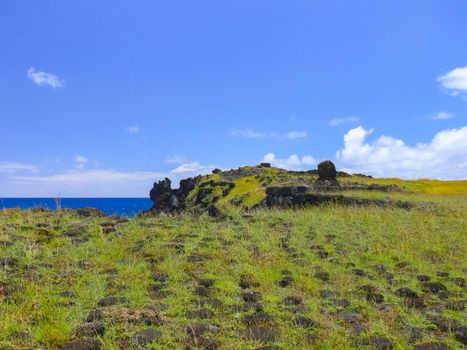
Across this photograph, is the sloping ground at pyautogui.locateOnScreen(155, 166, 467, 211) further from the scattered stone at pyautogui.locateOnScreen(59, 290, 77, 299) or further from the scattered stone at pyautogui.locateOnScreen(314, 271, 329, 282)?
the scattered stone at pyautogui.locateOnScreen(59, 290, 77, 299)

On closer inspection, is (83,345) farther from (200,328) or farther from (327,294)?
(327,294)

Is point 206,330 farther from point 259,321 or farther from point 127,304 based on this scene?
point 127,304

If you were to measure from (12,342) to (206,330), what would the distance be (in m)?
2.65

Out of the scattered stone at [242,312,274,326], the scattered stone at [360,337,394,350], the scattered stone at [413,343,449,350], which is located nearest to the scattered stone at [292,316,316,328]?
the scattered stone at [242,312,274,326]

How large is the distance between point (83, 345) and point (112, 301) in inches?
76.6

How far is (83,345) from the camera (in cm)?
604

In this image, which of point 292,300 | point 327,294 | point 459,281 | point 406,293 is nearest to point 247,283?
point 292,300

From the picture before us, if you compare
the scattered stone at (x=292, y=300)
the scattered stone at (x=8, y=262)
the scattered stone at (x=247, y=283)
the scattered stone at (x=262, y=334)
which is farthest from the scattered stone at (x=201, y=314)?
the scattered stone at (x=8, y=262)

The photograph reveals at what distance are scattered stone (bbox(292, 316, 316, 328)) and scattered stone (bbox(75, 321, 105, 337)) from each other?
2.95m

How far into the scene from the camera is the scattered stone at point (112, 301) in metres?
7.89

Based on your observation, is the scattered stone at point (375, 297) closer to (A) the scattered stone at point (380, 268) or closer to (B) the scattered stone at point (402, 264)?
(A) the scattered stone at point (380, 268)

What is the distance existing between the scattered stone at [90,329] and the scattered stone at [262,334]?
2.11m

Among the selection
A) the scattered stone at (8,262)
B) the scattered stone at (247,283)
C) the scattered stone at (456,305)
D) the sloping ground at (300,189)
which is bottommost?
the scattered stone at (456,305)

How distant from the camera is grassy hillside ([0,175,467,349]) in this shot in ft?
21.7
